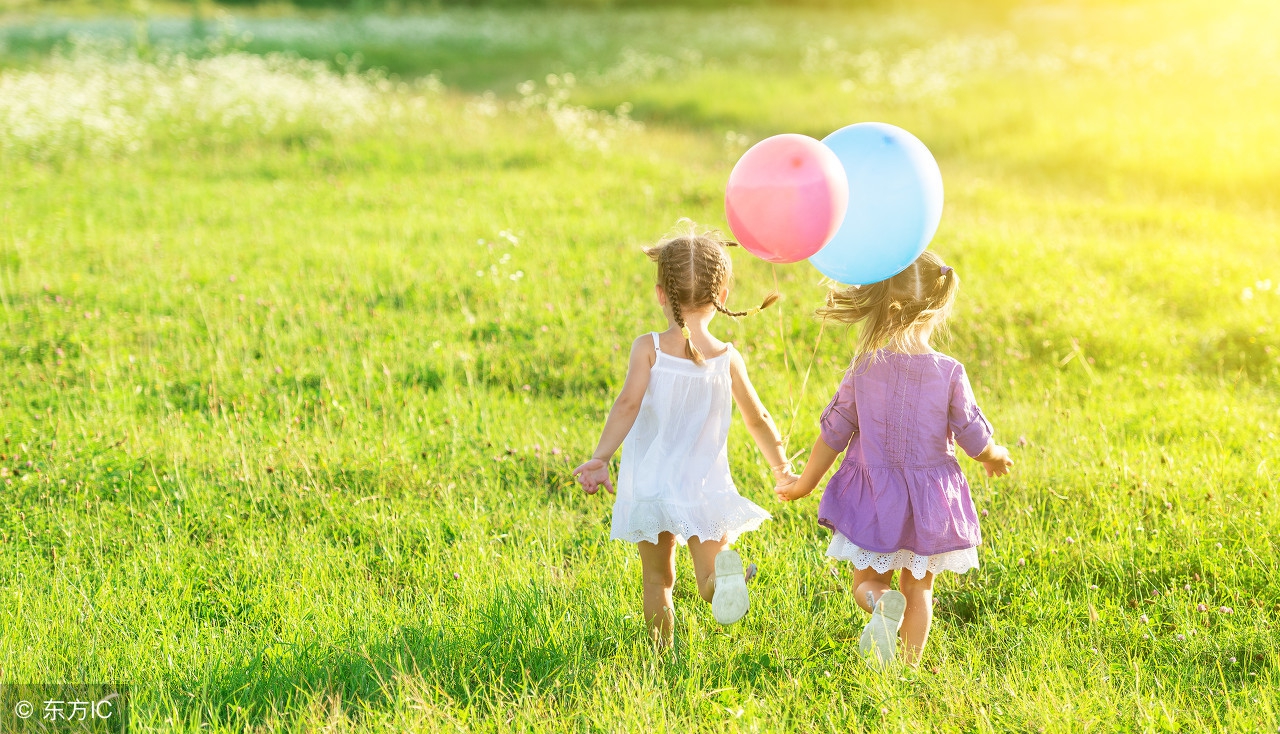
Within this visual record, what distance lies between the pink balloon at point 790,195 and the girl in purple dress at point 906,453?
41cm

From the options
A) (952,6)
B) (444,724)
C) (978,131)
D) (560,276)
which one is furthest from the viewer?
(952,6)

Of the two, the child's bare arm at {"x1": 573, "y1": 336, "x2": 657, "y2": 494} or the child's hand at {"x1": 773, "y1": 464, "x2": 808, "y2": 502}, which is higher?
the child's bare arm at {"x1": 573, "y1": 336, "x2": 657, "y2": 494}

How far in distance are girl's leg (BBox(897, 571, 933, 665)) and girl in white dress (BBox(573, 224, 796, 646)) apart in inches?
25.2

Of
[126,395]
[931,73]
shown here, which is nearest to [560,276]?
[126,395]

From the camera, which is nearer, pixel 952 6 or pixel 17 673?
pixel 17 673

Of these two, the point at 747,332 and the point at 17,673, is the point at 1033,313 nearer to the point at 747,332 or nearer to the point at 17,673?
the point at 747,332

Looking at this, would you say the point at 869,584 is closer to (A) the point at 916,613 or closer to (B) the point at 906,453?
(A) the point at 916,613

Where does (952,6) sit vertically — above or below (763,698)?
above

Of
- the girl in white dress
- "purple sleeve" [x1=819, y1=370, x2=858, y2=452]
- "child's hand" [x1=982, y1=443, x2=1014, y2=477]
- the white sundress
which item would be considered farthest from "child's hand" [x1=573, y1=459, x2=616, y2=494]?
"child's hand" [x1=982, y1=443, x2=1014, y2=477]

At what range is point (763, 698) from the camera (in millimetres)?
3180

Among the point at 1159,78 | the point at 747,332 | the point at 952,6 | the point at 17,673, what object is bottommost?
the point at 17,673

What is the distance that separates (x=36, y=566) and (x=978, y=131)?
49.5ft

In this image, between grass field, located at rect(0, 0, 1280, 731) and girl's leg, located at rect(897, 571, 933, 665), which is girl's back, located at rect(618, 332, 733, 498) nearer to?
grass field, located at rect(0, 0, 1280, 731)

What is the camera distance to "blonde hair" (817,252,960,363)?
3395 millimetres
